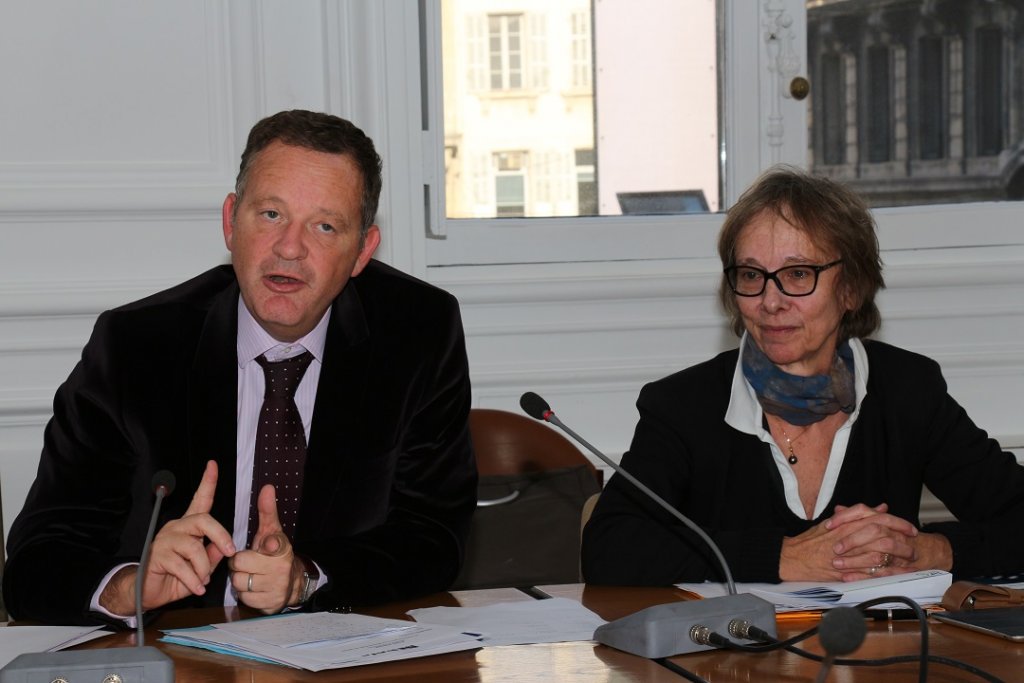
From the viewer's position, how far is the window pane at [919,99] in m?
3.37

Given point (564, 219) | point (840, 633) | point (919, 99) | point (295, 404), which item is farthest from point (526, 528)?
point (919, 99)

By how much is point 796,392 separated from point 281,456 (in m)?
0.87

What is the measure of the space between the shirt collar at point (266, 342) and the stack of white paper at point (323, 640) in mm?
553

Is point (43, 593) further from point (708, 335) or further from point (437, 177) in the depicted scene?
point (708, 335)

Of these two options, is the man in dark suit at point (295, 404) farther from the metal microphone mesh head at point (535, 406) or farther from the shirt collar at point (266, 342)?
the metal microphone mesh head at point (535, 406)

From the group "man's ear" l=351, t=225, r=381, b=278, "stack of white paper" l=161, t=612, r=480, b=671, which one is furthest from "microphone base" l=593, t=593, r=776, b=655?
"man's ear" l=351, t=225, r=381, b=278

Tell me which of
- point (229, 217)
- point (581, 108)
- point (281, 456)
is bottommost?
point (281, 456)

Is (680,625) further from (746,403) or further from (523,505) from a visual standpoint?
(523,505)

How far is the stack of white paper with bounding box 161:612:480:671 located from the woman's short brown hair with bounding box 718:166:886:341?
3.32ft

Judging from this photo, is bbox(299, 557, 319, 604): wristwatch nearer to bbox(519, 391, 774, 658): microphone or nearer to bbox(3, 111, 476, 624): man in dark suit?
bbox(3, 111, 476, 624): man in dark suit

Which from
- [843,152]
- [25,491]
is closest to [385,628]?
[25,491]

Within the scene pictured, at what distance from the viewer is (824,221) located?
7.18ft

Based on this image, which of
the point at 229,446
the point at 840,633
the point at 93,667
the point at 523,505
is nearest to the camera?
the point at 840,633

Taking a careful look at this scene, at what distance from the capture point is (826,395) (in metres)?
2.17
